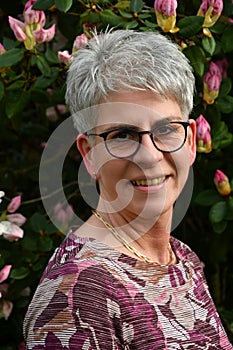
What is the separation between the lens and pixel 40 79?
2.24m

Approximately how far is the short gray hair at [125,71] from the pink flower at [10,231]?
0.72 meters

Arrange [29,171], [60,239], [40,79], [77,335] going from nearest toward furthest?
[77,335]
[40,79]
[60,239]
[29,171]

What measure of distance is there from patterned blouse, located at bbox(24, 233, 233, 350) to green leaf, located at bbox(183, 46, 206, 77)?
2.38ft

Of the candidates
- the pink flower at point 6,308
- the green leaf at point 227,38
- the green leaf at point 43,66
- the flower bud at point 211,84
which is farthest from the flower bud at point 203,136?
the pink flower at point 6,308

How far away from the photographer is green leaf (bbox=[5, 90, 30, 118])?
225cm

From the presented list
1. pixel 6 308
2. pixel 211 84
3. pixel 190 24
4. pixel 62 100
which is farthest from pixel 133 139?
pixel 6 308

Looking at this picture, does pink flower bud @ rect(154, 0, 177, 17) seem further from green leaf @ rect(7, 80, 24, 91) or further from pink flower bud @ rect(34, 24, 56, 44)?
green leaf @ rect(7, 80, 24, 91)

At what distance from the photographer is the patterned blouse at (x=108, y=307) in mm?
1376

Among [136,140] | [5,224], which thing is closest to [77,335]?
[136,140]

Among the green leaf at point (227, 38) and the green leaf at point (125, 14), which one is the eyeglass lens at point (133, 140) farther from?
the green leaf at point (227, 38)

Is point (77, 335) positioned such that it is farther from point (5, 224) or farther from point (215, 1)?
point (215, 1)

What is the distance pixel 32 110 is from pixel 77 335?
69.1 inches

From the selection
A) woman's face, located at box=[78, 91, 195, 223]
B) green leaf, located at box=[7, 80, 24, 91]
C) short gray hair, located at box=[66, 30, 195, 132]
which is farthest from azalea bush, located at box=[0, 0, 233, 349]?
woman's face, located at box=[78, 91, 195, 223]

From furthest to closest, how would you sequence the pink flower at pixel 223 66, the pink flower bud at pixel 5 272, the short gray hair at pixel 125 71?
the pink flower at pixel 223 66
the pink flower bud at pixel 5 272
the short gray hair at pixel 125 71
